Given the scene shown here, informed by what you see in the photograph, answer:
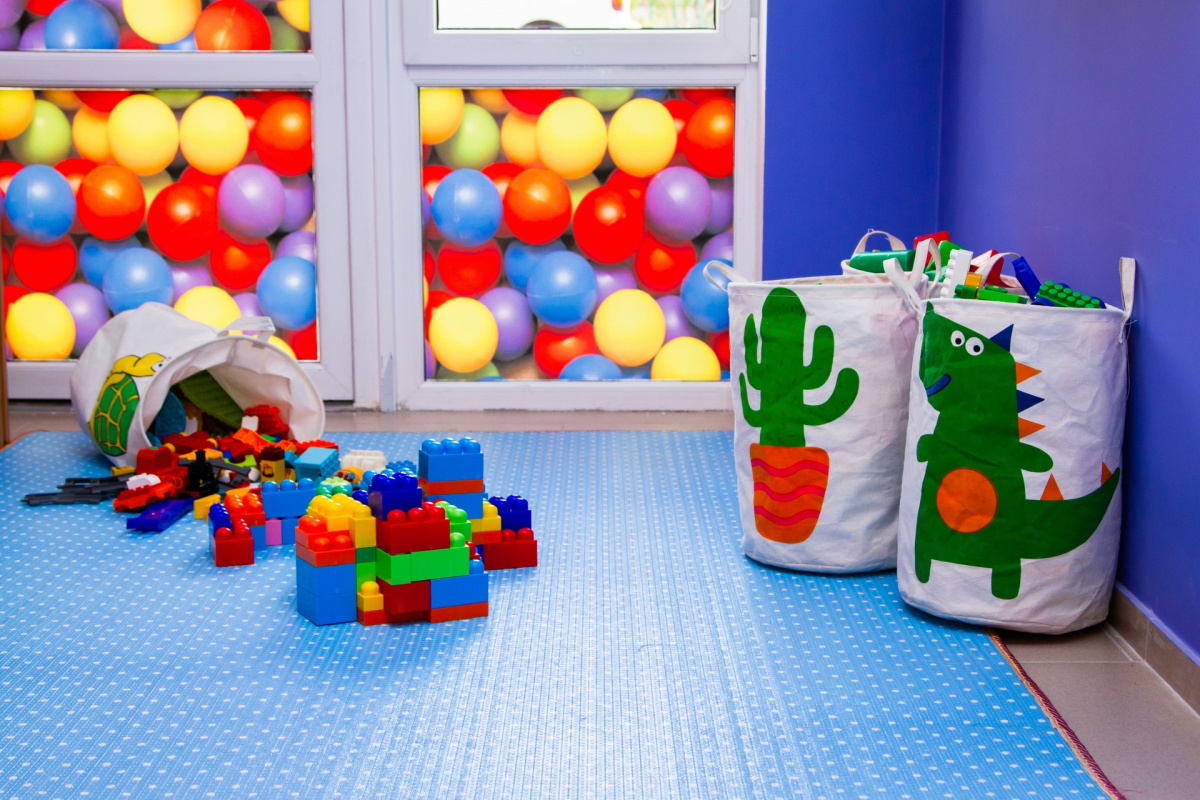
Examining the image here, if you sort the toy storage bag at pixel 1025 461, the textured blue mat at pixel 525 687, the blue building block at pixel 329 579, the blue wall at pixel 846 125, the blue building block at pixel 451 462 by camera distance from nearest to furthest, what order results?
the textured blue mat at pixel 525 687 < the toy storage bag at pixel 1025 461 < the blue building block at pixel 329 579 < the blue building block at pixel 451 462 < the blue wall at pixel 846 125

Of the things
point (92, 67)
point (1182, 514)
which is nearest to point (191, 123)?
point (92, 67)

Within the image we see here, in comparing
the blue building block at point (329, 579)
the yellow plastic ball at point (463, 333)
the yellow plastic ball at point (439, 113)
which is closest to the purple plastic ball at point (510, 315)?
the yellow plastic ball at point (463, 333)

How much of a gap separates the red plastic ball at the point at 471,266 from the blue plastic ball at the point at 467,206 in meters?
0.03

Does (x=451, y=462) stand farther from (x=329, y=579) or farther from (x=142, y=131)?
(x=142, y=131)

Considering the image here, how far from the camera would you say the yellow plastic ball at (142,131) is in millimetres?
2811

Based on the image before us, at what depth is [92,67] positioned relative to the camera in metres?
2.78

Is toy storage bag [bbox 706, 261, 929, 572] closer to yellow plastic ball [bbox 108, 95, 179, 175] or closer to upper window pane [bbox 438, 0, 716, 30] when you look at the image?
upper window pane [bbox 438, 0, 716, 30]

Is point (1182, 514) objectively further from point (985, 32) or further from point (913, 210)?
point (913, 210)

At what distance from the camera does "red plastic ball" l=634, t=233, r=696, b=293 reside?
9.52 ft

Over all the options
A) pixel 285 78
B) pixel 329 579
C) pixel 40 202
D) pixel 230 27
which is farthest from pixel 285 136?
pixel 329 579

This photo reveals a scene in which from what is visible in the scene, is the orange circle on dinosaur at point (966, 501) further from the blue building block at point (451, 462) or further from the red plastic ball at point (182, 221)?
the red plastic ball at point (182, 221)

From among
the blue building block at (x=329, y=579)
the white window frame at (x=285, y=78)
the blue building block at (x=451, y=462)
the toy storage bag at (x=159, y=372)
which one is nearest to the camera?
the blue building block at (x=329, y=579)

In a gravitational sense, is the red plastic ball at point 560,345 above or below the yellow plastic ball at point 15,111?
below

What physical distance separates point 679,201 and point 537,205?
1.17 feet
